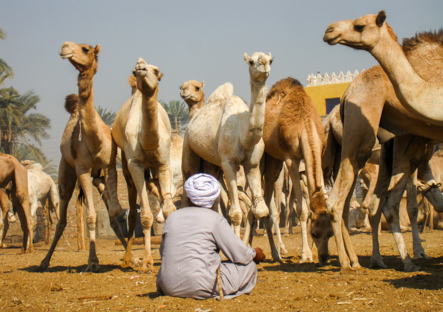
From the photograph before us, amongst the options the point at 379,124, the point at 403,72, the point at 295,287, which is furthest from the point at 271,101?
the point at 295,287

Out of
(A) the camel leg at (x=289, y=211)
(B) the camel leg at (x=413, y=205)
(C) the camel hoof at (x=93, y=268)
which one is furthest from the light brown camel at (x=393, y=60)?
(A) the camel leg at (x=289, y=211)

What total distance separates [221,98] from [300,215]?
2.41 metres

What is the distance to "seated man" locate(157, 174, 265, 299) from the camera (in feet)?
16.8

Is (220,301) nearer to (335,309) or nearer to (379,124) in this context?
(335,309)

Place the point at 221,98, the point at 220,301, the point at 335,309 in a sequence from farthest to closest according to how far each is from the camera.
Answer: the point at 221,98, the point at 220,301, the point at 335,309

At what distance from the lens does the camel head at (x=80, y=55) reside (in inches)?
323

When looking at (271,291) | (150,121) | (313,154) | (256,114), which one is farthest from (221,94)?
(271,291)

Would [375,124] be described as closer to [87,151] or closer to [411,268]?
[411,268]

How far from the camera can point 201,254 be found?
5.13 meters

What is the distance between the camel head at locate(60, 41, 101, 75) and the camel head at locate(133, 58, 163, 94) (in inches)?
47.6

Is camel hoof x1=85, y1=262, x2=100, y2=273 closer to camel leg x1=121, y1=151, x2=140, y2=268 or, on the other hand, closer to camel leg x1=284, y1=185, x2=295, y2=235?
camel leg x1=121, y1=151, x2=140, y2=268

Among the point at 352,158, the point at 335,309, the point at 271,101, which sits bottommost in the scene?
the point at 335,309

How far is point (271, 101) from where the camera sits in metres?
9.54

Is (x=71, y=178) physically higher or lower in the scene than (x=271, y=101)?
lower
